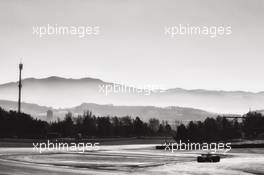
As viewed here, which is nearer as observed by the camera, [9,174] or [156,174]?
[9,174]

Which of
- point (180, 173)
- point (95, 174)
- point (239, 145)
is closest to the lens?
point (95, 174)

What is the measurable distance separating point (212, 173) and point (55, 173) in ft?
46.9

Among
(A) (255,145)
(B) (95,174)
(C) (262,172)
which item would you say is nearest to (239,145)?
(A) (255,145)

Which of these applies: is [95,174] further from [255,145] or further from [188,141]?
[188,141]

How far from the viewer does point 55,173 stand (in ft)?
135

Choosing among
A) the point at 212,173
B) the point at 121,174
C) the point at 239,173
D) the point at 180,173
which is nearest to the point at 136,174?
the point at 121,174

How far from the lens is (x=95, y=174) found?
42.0 m

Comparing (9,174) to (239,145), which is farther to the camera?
(239,145)

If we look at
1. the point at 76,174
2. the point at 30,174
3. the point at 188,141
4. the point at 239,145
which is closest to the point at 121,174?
the point at 76,174

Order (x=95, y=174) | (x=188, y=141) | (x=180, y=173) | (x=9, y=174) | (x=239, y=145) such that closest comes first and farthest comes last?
(x=9, y=174), (x=95, y=174), (x=180, y=173), (x=239, y=145), (x=188, y=141)

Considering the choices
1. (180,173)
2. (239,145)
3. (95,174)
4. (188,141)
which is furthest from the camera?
(188,141)

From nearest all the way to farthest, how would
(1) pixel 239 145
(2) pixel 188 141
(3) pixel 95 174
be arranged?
(3) pixel 95 174, (1) pixel 239 145, (2) pixel 188 141

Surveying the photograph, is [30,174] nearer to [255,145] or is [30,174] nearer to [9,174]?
[9,174]

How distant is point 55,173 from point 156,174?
8.82m
